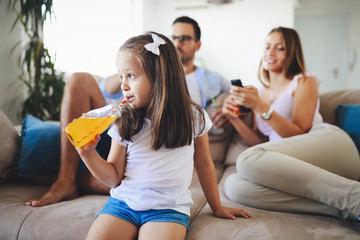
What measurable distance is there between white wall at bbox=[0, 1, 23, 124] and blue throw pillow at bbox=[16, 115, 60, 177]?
146 cm

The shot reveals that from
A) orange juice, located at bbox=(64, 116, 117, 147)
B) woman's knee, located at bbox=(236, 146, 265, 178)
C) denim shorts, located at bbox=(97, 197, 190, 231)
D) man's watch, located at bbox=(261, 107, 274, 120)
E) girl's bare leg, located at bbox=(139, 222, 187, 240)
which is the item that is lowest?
girl's bare leg, located at bbox=(139, 222, 187, 240)

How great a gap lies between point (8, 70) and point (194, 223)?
2.42 m

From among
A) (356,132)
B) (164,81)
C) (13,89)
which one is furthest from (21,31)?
(356,132)

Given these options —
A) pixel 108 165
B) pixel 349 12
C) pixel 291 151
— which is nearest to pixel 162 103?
pixel 108 165

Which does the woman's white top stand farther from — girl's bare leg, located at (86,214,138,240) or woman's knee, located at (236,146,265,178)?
girl's bare leg, located at (86,214,138,240)

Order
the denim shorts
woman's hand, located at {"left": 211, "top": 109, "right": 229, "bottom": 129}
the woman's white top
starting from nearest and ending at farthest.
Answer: the denim shorts, the woman's white top, woman's hand, located at {"left": 211, "top": 109, "right": 229, "bottom": 129}

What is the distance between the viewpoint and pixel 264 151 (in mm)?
1244

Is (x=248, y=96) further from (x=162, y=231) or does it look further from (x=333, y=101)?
(x=162, y=231)

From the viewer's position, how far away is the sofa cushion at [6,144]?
1405mm

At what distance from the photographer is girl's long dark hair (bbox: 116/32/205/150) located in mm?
963

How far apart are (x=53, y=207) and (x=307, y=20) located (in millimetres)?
5757

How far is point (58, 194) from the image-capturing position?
125 centimetres

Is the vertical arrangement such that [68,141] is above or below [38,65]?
below

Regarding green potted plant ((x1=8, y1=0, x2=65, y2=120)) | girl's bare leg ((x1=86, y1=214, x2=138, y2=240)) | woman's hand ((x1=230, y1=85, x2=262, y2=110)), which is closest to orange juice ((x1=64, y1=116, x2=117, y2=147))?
girl's bare leg ((x1=86, y1=214, x2=138, y2=240))
